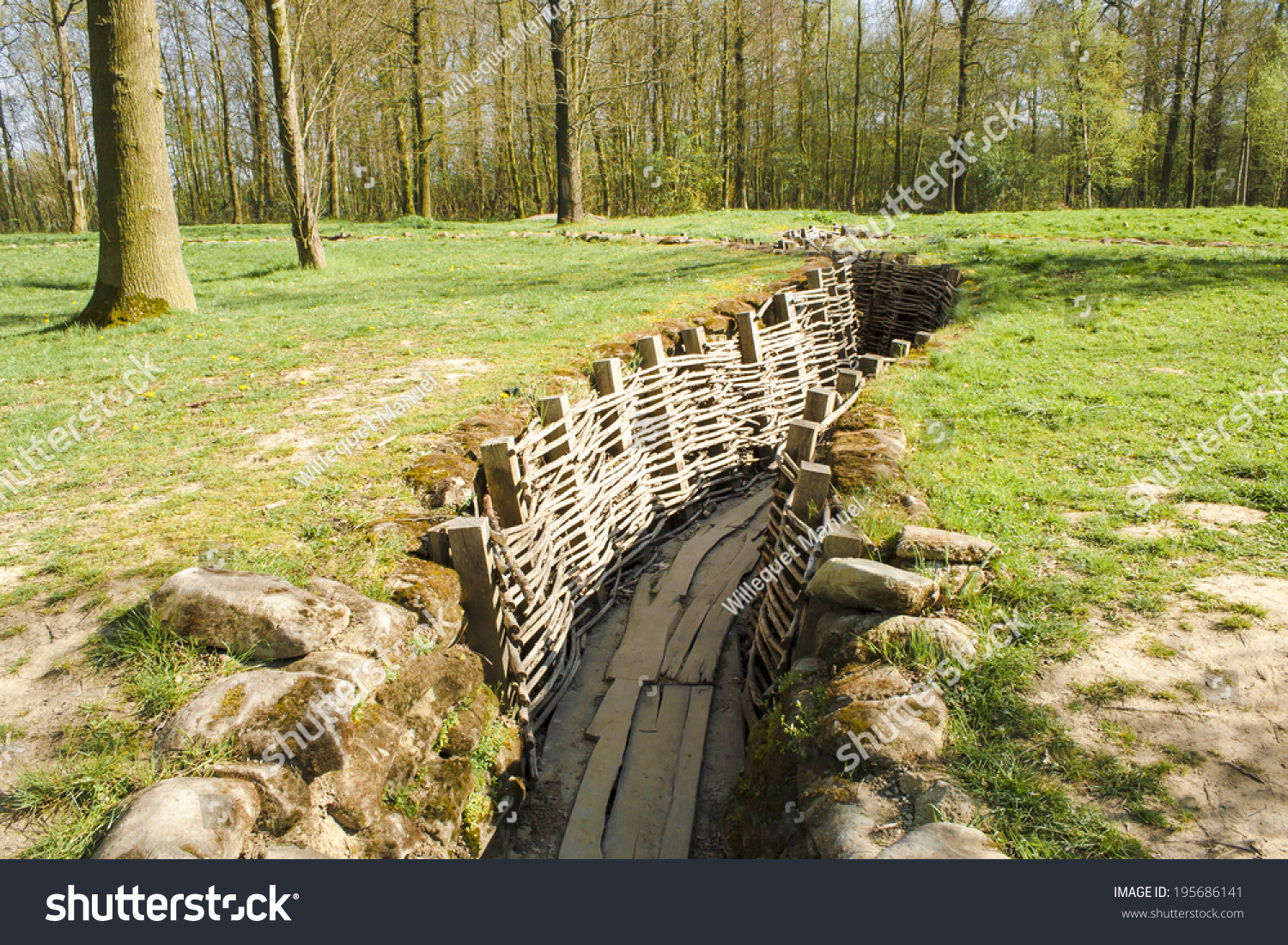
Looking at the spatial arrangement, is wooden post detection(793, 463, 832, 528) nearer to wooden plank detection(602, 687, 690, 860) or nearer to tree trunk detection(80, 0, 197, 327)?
wooden plank detection(602, 687, 690, 860)

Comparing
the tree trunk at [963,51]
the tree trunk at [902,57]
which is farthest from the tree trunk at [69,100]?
the tree trunk at [963,51]

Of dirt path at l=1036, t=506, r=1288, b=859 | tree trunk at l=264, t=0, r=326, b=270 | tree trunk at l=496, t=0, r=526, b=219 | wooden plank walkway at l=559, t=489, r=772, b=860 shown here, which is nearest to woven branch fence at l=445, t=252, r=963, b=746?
wooden plank walkway at l=559, t=489, r=772, b=860

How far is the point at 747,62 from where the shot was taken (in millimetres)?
30688

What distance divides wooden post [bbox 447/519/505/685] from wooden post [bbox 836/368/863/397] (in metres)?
3.42

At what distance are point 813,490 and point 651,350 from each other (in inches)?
106

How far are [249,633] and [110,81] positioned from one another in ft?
26.7

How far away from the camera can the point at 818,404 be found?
5512 millimetres

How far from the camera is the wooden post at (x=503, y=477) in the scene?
14.3 feet

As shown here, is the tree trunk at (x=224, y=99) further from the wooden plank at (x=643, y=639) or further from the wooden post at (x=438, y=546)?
the wooden post at (x=438, y=546)

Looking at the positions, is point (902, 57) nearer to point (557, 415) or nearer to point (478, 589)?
point (557, 415)

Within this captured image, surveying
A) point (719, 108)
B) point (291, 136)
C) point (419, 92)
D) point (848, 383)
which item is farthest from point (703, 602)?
point (719, 108)

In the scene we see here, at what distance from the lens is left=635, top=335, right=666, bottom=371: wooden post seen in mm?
6520

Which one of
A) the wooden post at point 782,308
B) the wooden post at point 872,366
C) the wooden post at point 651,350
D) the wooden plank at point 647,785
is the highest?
the wooden post at point 782,308
